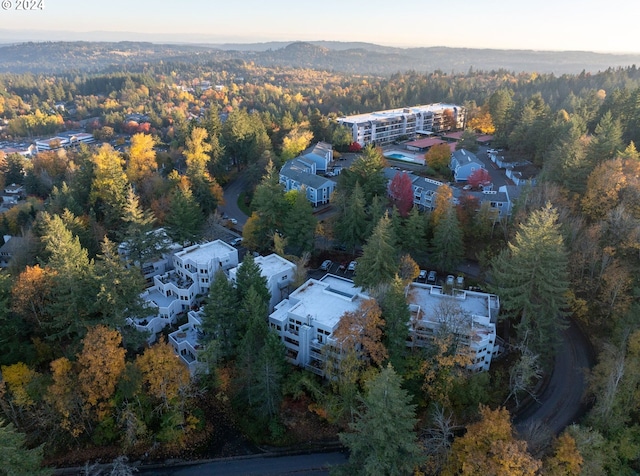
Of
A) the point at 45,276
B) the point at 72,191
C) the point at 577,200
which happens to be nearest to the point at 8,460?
the point at 45,276

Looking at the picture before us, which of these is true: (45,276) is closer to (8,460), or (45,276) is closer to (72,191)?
(8,460)

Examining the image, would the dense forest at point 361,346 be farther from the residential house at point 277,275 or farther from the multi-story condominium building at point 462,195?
the multi-story condominium building at point 462,195

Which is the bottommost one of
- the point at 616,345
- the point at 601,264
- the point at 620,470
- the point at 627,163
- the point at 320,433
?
the point at 320,433

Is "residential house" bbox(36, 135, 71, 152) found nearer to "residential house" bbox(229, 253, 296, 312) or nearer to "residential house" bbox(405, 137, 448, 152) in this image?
"residential house" bbox(405, 137, 448, 152)

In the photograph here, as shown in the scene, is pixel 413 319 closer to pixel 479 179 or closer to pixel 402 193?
pixel 402 193

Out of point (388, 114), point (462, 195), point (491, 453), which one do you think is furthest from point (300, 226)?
point (388, 114)

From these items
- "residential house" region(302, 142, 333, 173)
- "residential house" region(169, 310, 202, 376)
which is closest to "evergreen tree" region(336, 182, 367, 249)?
"residential house" region(169, 310, 202, 376)

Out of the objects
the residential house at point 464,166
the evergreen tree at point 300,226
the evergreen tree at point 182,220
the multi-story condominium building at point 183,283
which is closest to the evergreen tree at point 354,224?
the evergreen tree at point 300,226
